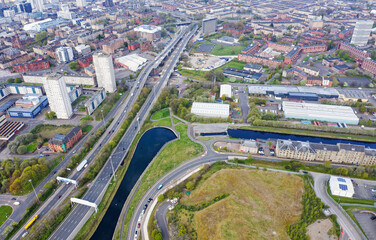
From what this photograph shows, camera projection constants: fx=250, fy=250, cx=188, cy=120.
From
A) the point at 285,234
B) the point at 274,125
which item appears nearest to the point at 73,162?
the point at 285,234

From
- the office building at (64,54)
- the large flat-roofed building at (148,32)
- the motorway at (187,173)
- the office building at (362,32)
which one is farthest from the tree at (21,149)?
the office building at (362,32)

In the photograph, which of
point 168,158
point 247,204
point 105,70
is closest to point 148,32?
point 105,70

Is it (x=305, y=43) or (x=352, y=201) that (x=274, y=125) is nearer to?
(x=352, y=201)

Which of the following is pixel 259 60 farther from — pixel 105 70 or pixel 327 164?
pixel 327 164

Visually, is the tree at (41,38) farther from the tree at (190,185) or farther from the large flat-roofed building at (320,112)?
the large flat-roofed building at (320,112)

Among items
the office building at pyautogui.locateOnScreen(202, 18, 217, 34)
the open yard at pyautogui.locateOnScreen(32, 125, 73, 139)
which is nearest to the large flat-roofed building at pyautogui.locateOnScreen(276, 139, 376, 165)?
the open yard at pyautogui.locateOnScreen(32, 125, 73, 139)

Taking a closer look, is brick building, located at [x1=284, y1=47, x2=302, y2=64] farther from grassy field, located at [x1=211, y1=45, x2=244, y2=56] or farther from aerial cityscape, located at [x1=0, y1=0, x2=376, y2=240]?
grassy field, located at [x1=211, y1=45, x2=244, y2=56]
